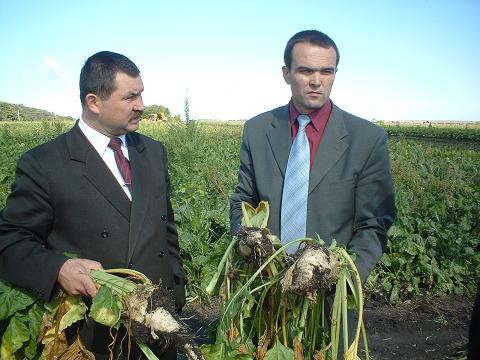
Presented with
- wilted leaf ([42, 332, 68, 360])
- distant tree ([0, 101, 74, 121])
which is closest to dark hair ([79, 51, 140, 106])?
wilted leaf ([42, 332, 68, 360])

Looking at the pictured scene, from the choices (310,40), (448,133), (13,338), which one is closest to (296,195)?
(310,40)

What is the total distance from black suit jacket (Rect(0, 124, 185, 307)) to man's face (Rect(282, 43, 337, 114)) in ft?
3.23

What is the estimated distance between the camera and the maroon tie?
2287mm

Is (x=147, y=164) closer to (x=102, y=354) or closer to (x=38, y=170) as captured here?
(x=38, y=170)

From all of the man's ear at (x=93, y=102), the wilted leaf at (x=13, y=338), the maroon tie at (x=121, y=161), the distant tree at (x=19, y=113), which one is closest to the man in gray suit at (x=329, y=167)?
the maroon tie at (x=121, y=161)

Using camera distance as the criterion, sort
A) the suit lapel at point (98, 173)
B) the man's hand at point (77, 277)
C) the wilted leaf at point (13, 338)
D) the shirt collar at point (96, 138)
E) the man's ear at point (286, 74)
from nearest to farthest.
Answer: the man's hand at point (77, 277), the wilted leaf at point (13, 338), the suit lapel at point (98, 173), the shirt collar at point (96, 138), the man's ear at point (286, 74)

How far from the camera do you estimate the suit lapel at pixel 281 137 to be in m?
2.30

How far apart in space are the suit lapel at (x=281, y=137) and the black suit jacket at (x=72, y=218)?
28.9 inches

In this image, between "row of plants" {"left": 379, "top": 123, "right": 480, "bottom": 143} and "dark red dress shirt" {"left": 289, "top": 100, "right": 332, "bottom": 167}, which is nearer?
"dark red dress shirt" {"left": 289, "top": 100, "right": 332, "bottom": 167}

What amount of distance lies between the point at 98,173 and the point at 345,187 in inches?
50.1

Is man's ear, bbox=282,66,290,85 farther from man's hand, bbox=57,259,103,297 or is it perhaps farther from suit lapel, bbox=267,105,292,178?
man's hand, bbox=57,259,103,297

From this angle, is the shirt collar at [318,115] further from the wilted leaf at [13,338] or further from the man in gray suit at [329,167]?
the wilted leaf at [13,338]

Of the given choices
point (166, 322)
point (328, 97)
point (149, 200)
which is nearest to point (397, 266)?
point (328, 97)

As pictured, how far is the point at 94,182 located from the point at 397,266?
4024 mm
